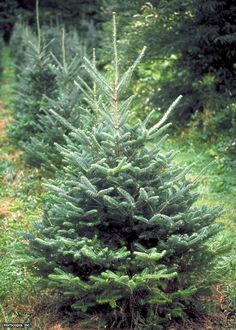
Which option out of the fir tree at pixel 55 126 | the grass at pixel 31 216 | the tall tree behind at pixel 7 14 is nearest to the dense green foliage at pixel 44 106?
the fir tree at pixel 55 126

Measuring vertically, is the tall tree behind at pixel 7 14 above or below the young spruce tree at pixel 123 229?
below

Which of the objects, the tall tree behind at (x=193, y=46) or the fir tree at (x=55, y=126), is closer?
the fir tree at (x=55, y=126)

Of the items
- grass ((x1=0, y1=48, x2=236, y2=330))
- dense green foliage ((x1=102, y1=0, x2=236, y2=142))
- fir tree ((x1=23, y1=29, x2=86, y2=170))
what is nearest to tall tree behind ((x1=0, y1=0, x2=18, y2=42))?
grass ((x1=0, y1=48, x2=236, y2=330))

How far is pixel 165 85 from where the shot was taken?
1088cm

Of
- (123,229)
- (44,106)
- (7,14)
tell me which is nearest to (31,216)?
(123,229)

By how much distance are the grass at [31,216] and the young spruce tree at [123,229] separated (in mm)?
319

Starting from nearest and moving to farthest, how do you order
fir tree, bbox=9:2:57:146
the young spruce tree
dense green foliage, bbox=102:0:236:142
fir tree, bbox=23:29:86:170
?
the young spruce tree, fir tree, bbox=23:29:86:170, fir tree, bbox=9:2:57:146, dense green foliage, bbox=102:0:236:142

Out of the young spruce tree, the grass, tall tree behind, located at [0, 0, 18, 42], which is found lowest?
tall tree behind, located at [0, 0, 18, 42]

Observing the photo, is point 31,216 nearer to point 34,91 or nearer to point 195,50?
point 34,91

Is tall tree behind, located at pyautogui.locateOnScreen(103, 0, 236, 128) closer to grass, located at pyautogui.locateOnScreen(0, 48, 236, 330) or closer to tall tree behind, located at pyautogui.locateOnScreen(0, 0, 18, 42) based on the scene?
grass, located at pyautogui.locateOnScreen(0, 48, 236, 330)

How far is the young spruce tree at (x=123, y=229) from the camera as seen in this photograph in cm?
411

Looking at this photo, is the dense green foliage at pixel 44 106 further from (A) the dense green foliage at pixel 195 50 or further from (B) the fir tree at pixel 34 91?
(A) the dense green foliage at pixel 195 50

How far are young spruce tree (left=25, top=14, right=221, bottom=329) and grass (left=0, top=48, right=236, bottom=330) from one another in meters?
0.32

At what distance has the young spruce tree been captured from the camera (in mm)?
4109
